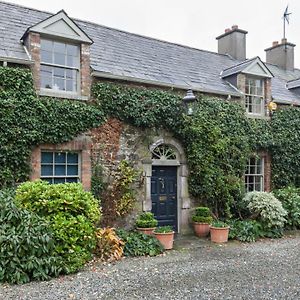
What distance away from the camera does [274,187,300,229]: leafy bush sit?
1219 cm

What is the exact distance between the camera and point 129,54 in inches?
499

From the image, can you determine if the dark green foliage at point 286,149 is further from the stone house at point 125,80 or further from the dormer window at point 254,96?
the dormer window at point 254,96

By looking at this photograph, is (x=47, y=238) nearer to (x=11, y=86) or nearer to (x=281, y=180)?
(x=11, y=86)

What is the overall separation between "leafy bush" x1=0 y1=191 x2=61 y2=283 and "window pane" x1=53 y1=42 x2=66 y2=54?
4908 millimetres

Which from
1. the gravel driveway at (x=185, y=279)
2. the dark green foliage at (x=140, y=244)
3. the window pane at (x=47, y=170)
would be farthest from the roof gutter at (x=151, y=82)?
the gravel driveway at (x=185, y=279)

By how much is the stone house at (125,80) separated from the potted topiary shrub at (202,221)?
0.49 metres

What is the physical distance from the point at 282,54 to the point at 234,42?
3914mm

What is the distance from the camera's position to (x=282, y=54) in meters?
19.7

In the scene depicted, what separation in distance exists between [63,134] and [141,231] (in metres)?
3.53

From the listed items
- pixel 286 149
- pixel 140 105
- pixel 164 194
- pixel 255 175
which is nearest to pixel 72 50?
pixel 140 105

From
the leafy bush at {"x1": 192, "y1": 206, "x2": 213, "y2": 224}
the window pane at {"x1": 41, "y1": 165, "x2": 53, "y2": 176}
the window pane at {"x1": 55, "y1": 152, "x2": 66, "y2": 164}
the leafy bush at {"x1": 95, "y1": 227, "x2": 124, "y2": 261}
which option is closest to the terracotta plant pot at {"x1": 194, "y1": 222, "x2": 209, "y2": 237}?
the leafy bush at {"x1": 192, "y1": 206, "x2": 213, "y2": 224}

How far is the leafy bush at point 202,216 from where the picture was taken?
11078 mm

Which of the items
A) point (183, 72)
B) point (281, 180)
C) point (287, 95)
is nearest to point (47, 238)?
point (183, 72)

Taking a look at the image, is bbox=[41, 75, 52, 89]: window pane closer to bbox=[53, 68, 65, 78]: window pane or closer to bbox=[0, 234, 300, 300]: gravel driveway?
bbox=[53, 68, 65, 78]: window pane
